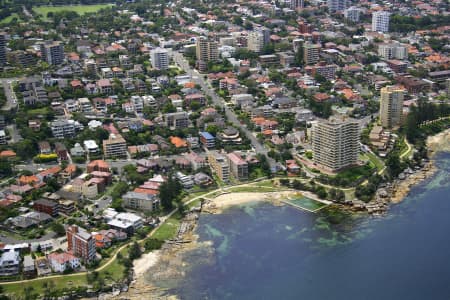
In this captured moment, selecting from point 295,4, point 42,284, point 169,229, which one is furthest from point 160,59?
point 42,284

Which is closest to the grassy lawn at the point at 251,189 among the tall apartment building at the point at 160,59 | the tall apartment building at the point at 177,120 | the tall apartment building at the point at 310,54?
the tall apartment building at the point at 177,120

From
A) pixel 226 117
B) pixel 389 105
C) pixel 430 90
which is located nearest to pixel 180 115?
pixel 226 117

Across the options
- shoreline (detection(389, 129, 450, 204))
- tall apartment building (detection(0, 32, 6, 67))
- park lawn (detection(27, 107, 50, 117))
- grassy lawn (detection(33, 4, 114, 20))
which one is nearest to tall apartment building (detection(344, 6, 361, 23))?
grassy lawn (detection(33, 4, 114, 20))

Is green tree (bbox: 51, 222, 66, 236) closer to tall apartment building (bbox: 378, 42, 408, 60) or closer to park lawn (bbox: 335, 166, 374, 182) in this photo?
park lawn (bbox: 335, 166, 374, 182)

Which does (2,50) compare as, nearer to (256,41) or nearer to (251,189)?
(256,41)

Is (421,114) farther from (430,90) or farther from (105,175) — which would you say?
(105,175)

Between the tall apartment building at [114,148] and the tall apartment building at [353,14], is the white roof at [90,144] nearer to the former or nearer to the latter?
the tall apartment building at [114,148]
